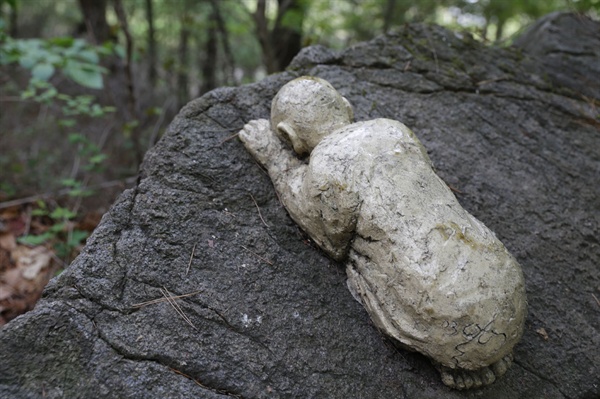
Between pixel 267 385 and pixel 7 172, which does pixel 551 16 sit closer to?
pixel 267 385

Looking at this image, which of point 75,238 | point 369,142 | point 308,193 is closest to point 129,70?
point 75,238

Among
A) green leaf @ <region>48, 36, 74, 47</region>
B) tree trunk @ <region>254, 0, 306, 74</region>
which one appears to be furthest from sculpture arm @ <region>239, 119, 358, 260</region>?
tree trunk @ <region>254, 0, 306, 74</region>

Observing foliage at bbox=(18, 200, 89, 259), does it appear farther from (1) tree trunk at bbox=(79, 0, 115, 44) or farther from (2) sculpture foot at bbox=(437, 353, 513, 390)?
(2) sculpture foot at bbox=(437, 353, 513, 390)

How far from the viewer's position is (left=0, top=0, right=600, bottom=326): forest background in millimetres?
3750

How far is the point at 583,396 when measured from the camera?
93.7 inches

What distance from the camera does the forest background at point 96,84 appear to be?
3.75m

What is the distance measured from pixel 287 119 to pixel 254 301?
1054mm

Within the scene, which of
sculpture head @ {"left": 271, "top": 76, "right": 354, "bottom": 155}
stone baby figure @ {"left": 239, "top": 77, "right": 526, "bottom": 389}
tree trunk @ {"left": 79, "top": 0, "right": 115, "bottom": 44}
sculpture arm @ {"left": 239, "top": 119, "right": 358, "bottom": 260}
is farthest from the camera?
tree trunk @ {"left": 79, "top": 0, "right": 115, "bottom": 44}

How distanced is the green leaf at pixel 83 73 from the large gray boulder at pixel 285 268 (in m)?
1.08

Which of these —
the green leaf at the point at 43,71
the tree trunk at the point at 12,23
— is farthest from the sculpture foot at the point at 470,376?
the tree trunk at the point at 12,23

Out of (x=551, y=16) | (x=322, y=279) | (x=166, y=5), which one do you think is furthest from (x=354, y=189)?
(x=166, y=5)

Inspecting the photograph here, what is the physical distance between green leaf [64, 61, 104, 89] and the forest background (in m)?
0.01

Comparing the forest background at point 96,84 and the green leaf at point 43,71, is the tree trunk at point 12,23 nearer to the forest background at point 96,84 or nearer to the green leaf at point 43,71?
the forest background at point 96,84

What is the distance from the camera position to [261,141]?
279 cm
